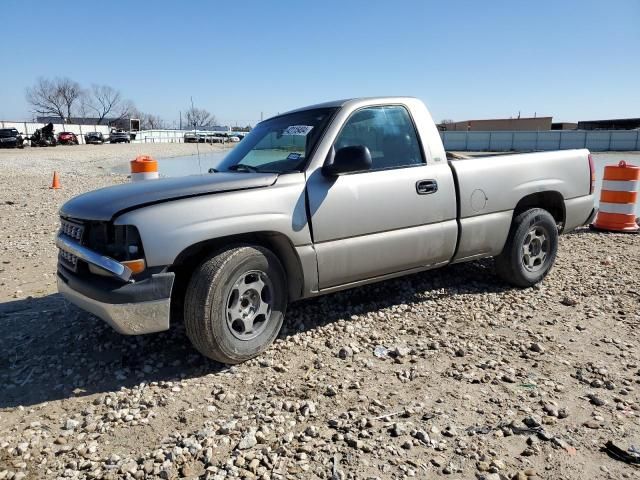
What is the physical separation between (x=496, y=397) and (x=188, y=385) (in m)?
2.06

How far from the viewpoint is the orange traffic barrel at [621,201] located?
8.37m

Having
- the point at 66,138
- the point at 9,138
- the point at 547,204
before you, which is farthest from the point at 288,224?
the point at 66,138

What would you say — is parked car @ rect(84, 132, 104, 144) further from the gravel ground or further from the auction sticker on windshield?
the auction sticker on windshield

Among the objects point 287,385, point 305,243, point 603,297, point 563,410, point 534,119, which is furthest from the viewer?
point 534,119

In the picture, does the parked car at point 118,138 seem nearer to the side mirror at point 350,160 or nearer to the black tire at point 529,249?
the black tire at point 529,249

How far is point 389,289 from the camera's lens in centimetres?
533

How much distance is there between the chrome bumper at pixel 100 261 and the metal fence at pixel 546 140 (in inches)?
1102

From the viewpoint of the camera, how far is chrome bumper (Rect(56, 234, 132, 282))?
3.15 meters

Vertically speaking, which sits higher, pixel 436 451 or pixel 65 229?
pixel 65 229

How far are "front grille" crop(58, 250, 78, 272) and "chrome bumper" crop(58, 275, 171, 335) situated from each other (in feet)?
1.02

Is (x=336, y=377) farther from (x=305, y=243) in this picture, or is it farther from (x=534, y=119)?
(x=534, y=119)

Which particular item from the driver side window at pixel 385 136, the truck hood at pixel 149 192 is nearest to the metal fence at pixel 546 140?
the driver side window at pixel 385 136

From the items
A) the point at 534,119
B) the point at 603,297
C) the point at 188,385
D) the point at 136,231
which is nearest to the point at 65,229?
the point at 136,231

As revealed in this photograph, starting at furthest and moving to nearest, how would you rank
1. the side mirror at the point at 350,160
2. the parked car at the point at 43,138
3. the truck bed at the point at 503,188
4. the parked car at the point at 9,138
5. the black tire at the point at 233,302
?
the parked car at the point at 43,138 → the parked car at the point at 9,138 → the truck bed at the point at 503,188 → the side mirror at the point at 350,160 → the black tire at the point at 233,302
